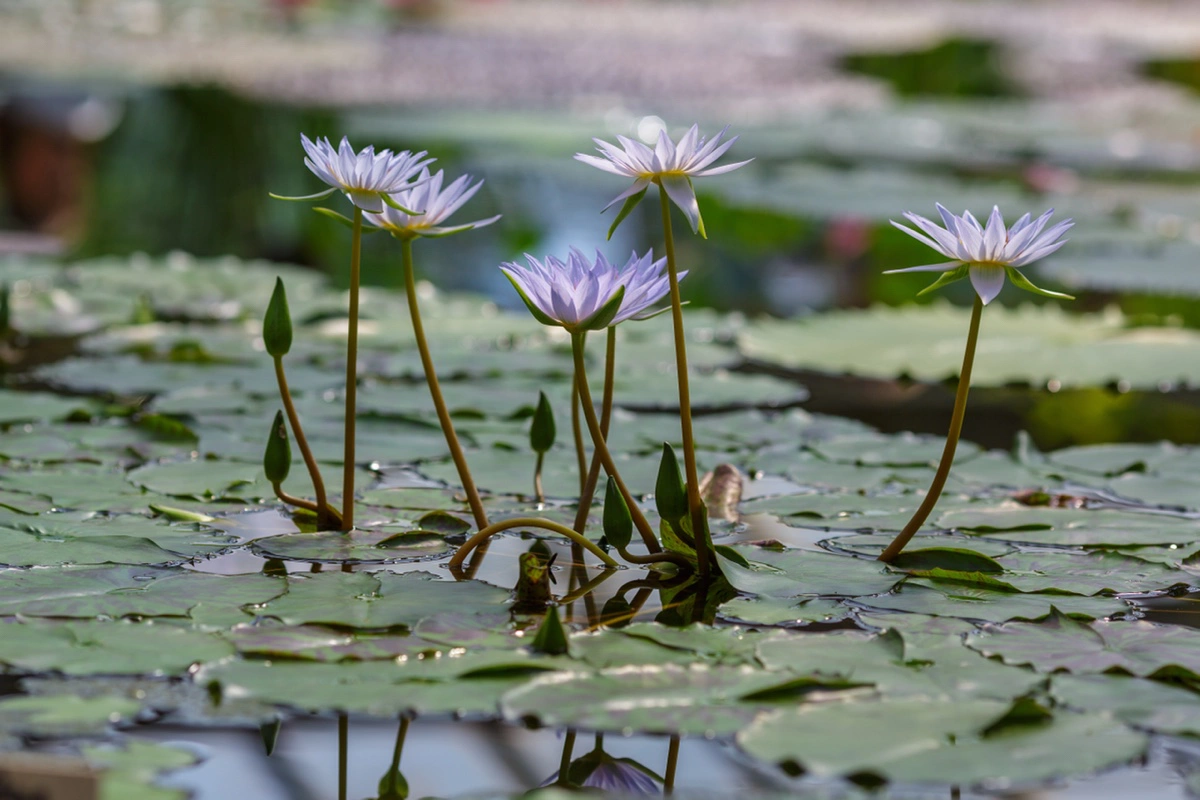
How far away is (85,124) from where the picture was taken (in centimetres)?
555

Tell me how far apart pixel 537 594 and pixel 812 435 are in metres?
0.69

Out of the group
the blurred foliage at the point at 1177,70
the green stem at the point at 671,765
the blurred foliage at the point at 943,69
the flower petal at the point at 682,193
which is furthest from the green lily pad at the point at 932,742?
the blurred foliage at the point at 1177,70

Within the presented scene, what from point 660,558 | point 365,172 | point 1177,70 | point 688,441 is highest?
point 1177,70

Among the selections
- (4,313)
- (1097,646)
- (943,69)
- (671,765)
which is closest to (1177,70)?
(943,69)

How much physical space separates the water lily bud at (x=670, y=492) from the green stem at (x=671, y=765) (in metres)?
0.27

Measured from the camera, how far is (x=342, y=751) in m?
0.97

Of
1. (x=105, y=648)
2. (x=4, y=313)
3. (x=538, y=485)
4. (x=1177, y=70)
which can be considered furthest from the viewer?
(x=1177, y=70)

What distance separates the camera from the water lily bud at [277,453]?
131 centimetres

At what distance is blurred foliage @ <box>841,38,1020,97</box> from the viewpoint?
920 cm

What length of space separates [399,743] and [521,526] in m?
0.29

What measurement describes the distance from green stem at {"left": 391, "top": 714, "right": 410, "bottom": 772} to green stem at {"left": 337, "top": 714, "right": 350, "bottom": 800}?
0.03 m

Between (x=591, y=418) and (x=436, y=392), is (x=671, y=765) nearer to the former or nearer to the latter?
(x=591, y=418)

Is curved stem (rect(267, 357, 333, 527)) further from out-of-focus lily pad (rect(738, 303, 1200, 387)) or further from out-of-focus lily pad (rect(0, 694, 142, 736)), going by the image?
out-of-focus lily pad (rect(738, 303, 1200, 387))

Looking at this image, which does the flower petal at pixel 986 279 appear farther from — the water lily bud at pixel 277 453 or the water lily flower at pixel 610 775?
the water lily bud at pixel 277 453
